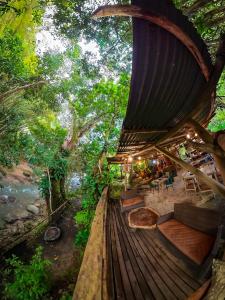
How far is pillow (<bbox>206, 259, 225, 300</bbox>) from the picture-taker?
221 cm

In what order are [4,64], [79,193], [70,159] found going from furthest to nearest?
[79,193] < [70,159] < [4,64]

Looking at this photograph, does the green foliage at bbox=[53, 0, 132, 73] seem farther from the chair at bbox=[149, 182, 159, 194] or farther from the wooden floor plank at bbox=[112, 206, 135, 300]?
the chair at bbox=[149, 182, 159, 194]

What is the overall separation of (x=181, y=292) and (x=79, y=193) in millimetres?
14906

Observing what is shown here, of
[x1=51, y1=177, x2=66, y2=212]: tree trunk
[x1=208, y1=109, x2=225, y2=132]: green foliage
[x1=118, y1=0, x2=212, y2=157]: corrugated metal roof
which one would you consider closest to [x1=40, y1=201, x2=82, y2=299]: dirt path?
[x1=51, y1=177, x2=66, y2=212]: tree trunk

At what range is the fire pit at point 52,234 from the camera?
1086 centimetres

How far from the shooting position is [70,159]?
1462cm

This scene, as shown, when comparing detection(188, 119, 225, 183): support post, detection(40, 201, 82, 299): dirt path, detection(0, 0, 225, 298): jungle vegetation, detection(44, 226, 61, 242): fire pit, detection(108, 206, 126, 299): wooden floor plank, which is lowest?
detection(40, 201, 82, 299): dirt path

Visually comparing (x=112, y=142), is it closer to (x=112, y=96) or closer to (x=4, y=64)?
(x=112, y=96)

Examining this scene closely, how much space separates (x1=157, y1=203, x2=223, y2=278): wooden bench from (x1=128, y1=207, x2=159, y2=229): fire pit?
0.71 meters

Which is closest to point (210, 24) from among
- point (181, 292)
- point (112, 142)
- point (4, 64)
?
point (181, 292)

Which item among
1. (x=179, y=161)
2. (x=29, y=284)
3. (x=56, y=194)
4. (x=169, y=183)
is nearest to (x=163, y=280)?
(x=179, y=161)

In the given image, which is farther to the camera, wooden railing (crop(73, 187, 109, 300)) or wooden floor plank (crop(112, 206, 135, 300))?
wooden floor plank (crop(112, 206, 135, 300))

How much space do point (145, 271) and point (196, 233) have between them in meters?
1.40

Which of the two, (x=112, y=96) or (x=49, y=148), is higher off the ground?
(x=112, y=96)
